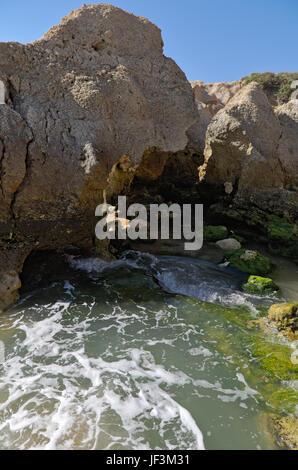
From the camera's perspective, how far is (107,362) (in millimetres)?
3949

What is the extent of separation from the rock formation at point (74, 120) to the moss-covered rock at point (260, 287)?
11.2 ft

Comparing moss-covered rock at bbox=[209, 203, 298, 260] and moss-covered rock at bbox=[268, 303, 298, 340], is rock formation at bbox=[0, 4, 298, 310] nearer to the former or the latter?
moss-covered rock at bbox=[209, 203, 298, 260]

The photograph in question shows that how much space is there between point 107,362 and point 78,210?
3.21m

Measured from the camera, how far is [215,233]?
8.80 m

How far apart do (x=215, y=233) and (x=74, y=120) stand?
487 centimetres

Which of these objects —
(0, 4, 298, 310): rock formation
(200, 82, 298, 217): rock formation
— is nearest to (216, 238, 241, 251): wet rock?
(0, 4, 298, 310): rock formation

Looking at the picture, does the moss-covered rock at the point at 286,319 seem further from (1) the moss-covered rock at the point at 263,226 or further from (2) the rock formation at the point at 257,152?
(2) the rock formation at the point at 257,152

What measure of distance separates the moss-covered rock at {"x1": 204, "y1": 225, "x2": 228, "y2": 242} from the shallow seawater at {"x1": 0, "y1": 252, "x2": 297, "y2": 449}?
2674mm

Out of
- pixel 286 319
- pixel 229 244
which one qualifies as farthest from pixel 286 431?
pixel 229 244

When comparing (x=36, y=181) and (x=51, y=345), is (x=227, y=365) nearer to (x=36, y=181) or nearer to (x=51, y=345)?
(x=51, y=345)

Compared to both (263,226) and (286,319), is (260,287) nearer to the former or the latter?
(286,319)

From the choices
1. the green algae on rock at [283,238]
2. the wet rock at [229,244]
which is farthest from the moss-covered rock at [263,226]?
the wet rock at [229,244]

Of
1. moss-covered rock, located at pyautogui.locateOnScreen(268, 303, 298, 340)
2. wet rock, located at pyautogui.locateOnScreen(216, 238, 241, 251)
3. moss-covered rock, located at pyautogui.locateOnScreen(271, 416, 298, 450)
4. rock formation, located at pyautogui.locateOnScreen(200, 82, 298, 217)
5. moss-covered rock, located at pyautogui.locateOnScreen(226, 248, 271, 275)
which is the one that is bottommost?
moss-covered rock, located at pyautogui.locateOnScreen(271, 416, 298, 450)

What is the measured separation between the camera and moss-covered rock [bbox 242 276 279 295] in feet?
19.2
